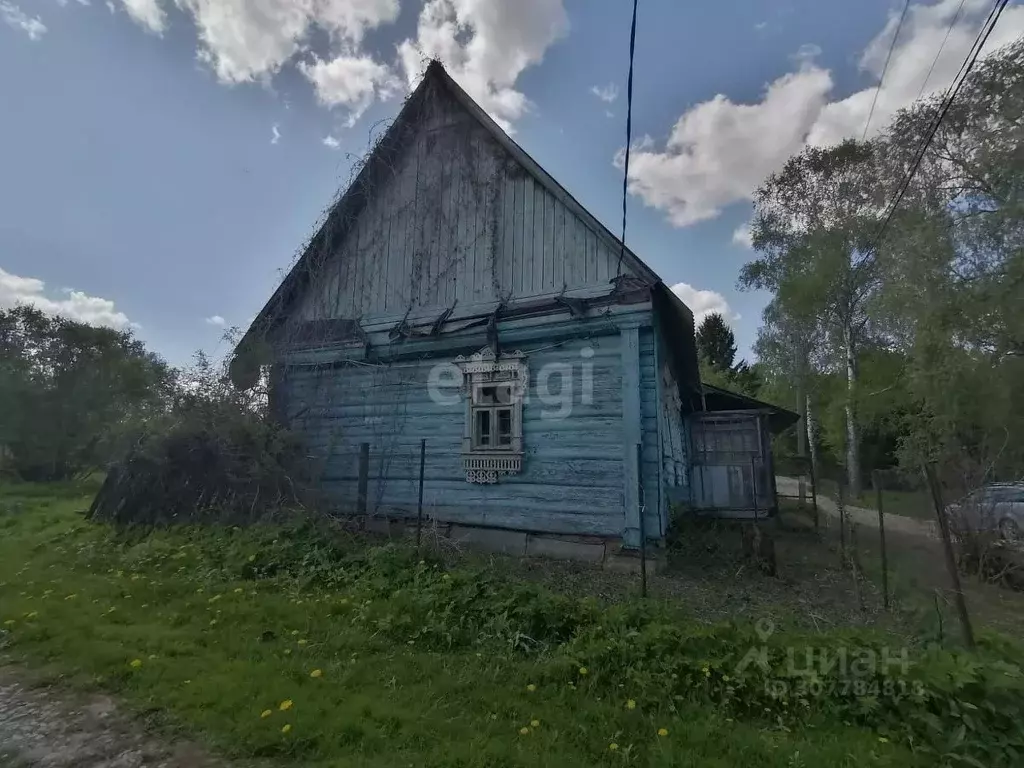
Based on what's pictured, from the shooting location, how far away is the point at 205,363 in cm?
946

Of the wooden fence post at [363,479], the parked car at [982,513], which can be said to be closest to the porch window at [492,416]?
the wooden fence post at [363,479]

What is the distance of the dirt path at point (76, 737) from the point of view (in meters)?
2.94

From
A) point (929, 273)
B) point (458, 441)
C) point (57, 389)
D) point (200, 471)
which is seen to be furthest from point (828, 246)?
point (57, 389)

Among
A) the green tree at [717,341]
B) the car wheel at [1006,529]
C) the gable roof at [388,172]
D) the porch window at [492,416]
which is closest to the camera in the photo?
the car wheel at [1006,529]

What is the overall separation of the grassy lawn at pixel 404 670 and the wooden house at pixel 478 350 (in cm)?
272

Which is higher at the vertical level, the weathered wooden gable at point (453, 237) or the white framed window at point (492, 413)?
the weathered wooden gable at point (453, 237)

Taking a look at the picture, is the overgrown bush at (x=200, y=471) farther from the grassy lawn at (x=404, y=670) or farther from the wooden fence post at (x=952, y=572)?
the wooden fence post at (x=952, y=572)

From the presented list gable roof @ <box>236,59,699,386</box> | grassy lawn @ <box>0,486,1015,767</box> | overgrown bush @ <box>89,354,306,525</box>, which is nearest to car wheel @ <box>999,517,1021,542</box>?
gable roof @ <box>236,59,699,386</box>

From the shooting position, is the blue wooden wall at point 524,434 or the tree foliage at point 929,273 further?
the tree foliage at point 929,273

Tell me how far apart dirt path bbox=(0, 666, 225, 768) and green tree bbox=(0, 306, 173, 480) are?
1668 centimetres

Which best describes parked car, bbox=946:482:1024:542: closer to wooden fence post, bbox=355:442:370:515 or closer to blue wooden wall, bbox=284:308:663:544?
blue wooden wall, bbox=284:308:663:544

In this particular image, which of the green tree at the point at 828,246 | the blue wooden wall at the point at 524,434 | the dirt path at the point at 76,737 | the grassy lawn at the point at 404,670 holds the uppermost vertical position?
the green tree at the point at 828,246

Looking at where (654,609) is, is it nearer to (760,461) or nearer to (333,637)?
(333,637)

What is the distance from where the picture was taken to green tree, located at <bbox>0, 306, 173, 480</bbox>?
61.8 feet
